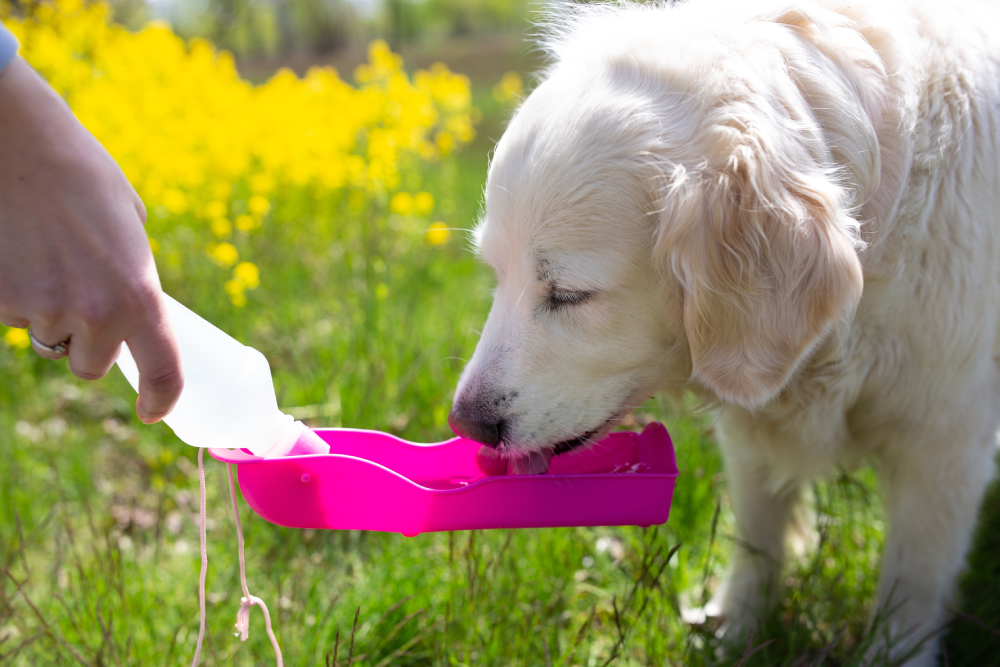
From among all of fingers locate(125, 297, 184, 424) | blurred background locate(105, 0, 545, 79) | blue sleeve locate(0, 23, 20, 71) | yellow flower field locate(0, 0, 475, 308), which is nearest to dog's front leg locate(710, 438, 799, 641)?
fingers locate(125, 297, 184, 424)

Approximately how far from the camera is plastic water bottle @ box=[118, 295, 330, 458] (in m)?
1.38

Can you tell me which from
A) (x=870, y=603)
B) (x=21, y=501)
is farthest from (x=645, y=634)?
(x=21, y=501)

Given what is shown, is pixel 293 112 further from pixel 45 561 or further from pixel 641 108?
pixel 641 108

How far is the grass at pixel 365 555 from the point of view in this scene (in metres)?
1.91

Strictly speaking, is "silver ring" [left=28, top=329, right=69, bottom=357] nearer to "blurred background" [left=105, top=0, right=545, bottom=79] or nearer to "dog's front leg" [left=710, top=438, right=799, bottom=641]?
"dog's front leg" [left=710, top=438, right=799, bottom=641]

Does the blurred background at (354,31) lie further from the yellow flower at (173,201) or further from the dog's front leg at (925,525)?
the dog's front leg at (925,525)

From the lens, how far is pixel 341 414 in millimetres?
2877

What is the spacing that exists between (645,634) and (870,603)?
0.84 m

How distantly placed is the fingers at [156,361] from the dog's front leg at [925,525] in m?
1.74

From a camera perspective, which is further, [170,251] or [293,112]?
[293,112]

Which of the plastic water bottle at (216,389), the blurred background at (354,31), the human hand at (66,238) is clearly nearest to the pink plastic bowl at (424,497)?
the plastic water bottle at (216,389)

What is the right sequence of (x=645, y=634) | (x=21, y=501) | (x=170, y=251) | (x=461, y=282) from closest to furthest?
(x=645, y=634), (x=21, y=501), (x=170, y=251), (x=461, y=282)

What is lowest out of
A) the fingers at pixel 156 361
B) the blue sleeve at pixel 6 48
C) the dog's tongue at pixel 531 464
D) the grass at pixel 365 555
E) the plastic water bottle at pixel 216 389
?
the grass at pixel 365 555

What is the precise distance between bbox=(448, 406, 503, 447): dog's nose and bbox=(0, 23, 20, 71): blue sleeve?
1040 mm
